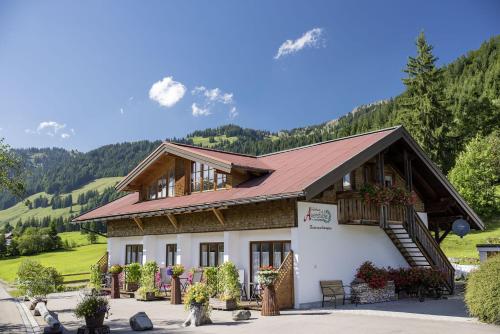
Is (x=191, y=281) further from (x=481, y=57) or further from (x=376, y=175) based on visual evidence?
(x=481, y=57)

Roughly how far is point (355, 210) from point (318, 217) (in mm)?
1711

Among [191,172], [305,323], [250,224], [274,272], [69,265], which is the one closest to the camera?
[305,323]

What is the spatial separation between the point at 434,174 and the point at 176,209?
11131 millimetres

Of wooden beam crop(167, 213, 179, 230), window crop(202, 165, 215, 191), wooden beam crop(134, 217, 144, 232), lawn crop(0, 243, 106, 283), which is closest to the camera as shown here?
wooden beam crop(167, 213, 179, 230)

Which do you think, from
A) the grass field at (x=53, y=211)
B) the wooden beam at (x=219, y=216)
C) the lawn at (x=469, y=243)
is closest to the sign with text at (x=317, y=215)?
the wooden beam at (x=219, y=216)

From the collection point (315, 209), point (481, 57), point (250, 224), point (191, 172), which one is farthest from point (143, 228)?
point (481, 57)

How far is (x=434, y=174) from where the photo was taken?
20859 mm

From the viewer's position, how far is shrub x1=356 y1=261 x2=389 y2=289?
17.7 meters

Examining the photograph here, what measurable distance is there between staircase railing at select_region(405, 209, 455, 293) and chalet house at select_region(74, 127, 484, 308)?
4 cm

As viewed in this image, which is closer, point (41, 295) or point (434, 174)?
point (41, 295)

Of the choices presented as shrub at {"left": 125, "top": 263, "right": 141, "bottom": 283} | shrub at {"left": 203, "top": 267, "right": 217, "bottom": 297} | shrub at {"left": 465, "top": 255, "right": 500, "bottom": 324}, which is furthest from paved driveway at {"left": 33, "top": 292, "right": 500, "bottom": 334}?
shrub at {"left": 125, "top": 263, "right": 141, "bottom": 283}

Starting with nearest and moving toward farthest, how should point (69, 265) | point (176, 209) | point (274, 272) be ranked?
point (274, 272) → point (176, 209) → point (69, 265)

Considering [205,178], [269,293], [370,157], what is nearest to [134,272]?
[205,178]

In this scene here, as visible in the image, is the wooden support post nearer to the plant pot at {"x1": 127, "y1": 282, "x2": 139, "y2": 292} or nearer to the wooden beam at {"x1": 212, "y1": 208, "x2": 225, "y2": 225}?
the wooden beam at {"x1": 212, "y1": 208, "x2": 225, "y2": 225}
